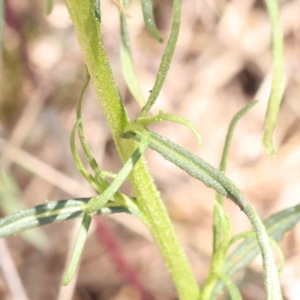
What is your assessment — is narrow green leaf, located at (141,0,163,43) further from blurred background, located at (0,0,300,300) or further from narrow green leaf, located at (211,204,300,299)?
blurred background, located at (0,0,300,300)

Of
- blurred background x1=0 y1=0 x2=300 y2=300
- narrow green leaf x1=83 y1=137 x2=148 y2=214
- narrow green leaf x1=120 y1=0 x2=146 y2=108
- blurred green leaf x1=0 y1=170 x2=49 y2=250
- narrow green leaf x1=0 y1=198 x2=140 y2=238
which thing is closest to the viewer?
narrow green leaf x1=83 y1=137 x2=148 y2=214

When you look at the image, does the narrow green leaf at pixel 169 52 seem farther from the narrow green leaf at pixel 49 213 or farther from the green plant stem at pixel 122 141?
the narrow green leaf at pixel 49 213

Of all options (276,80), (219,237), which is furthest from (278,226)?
(276,80)

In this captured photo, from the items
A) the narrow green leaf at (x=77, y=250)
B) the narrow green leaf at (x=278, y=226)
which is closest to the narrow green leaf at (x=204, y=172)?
the narrow green leaf at (x=77, y=250)

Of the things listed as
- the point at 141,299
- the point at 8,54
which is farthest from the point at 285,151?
the point at 8,54

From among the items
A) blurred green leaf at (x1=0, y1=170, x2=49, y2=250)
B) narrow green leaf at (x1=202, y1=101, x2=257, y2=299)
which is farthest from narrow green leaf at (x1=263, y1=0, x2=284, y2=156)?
blurred green leaf at (x1=0, y1=170, x2=49, y2=250)

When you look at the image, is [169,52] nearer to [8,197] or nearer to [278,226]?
→ [278,226]
